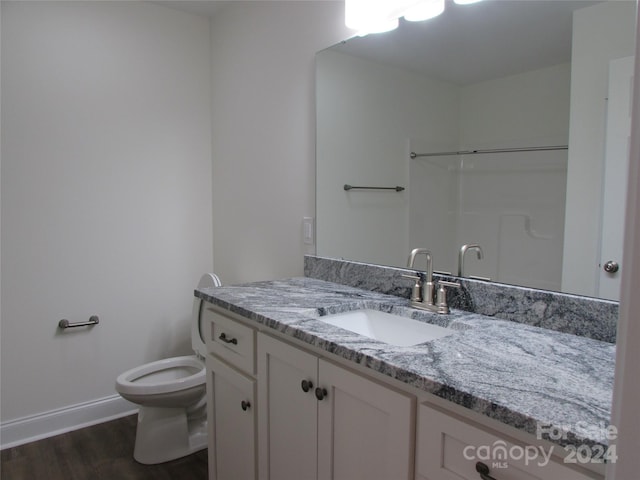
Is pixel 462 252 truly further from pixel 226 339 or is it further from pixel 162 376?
pixel 162 376

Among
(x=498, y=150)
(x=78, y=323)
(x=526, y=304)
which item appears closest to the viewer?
(x=526, y=304)

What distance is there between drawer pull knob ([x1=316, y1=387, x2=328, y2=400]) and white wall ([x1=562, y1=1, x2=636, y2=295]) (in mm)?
704

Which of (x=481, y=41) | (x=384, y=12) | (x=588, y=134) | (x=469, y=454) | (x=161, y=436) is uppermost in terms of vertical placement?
(x=384, y=12)

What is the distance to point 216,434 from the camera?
1.66 meters

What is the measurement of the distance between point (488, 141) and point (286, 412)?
3.39 ft

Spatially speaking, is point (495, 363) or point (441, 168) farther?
point (441, 168)

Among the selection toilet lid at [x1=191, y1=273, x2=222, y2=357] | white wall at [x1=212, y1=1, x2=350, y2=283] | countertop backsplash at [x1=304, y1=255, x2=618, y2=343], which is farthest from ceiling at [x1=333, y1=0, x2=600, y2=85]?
toilet lid at [x1=191, y1=273, x2=222, y2=357]

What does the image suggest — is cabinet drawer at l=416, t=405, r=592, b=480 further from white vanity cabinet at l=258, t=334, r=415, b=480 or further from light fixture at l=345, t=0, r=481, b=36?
light fixture at l=345, t=0, r=481, b=36

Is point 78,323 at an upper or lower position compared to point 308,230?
lower

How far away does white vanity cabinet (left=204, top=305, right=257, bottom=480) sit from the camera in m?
1.41

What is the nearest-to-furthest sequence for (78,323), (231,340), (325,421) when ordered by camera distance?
(325,421), (231,340), (78,323)

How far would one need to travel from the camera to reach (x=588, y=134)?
113 cm

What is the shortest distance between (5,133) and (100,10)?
0.83 m

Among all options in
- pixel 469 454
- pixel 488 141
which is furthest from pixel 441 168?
pixel 469 454
